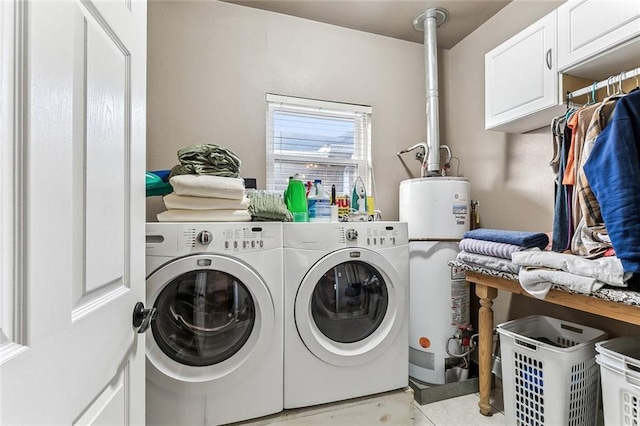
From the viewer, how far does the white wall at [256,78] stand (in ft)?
6.60

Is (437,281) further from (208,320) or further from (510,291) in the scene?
(208,320)

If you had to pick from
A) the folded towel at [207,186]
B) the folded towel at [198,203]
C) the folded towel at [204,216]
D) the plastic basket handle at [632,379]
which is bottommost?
the plastic basket handle at [632,379]

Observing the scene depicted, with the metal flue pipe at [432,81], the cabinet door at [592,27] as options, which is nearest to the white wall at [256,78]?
the metal flue pipe at [432,81]

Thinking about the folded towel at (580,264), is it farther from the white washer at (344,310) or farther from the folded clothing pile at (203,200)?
the folded clothing pile at (203,200)

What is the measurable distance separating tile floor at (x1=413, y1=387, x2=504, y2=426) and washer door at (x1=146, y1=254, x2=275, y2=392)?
1010 millimetres

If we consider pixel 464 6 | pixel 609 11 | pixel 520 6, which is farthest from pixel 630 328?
pixel 464 6

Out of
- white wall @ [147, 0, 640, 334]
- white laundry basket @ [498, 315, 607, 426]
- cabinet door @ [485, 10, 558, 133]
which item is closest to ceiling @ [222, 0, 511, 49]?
white wall @ [147, 0, 640, 334]

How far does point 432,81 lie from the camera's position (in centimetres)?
233

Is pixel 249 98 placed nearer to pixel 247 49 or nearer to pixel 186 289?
pixel 247 49

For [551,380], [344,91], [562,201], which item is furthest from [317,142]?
[551,380]

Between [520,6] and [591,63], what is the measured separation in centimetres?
91

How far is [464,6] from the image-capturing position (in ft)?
6.94

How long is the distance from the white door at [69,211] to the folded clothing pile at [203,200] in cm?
61

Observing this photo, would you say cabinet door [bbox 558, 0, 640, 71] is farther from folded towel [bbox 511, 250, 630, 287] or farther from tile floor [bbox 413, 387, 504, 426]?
tile floor [bbox 413, 387, 504, 426]
